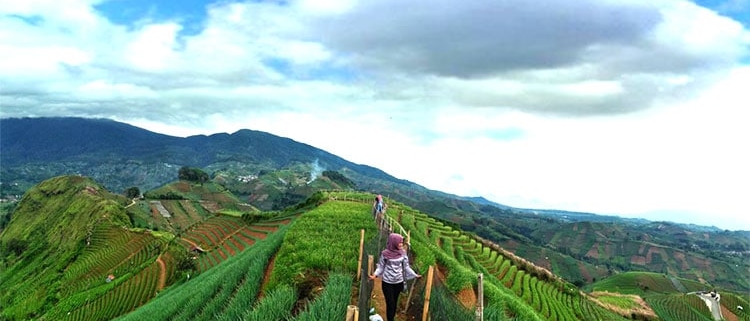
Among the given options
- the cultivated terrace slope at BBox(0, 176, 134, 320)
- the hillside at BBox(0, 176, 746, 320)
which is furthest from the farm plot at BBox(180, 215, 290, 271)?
the cultivated terrace slope at BBox(0, 176, 134, 320)

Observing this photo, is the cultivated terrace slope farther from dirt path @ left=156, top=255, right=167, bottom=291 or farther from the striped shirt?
the striped shirt

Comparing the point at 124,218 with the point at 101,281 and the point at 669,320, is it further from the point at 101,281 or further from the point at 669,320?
the point at 669,320

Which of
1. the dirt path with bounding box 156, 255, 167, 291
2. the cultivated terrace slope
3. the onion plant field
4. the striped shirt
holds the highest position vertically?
the striped shirt

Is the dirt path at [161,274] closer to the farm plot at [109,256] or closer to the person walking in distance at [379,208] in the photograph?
the farm plot at [109,256]

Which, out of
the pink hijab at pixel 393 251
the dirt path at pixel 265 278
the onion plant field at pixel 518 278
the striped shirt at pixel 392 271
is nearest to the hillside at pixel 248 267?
the dirt path at pixel 265 278

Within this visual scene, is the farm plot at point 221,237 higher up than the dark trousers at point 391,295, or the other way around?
the dark trousers at point 391,295

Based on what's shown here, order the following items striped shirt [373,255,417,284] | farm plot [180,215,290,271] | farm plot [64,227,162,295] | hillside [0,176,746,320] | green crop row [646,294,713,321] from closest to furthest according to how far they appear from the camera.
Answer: striped shirt [373,255,417,284] → hillside [0,176,746,320] → farm plot [180,215,290,271] → farm plot [64,227,162,295] → green crop row [646,294,713,321]

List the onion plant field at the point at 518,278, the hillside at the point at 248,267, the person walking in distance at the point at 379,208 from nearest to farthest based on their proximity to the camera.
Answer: the hillside at the point at 248,267 → the person walking in distance at the point at 379,208 → the onion plant field at the point at 518,278

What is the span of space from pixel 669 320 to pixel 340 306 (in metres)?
61.3

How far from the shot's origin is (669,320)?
5359 centimetres

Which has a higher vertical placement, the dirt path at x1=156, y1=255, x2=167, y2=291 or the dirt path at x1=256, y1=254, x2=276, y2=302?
the dirt path at x1=256, y1=254, x2=276, y2=302

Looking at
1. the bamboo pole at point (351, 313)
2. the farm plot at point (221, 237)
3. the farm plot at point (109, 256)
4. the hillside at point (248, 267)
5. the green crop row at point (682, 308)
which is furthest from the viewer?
the green crop row at point (682, 308)

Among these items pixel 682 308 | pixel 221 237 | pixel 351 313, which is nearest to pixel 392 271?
pixel 351 313

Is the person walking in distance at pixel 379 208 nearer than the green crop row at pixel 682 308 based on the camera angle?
Yes
